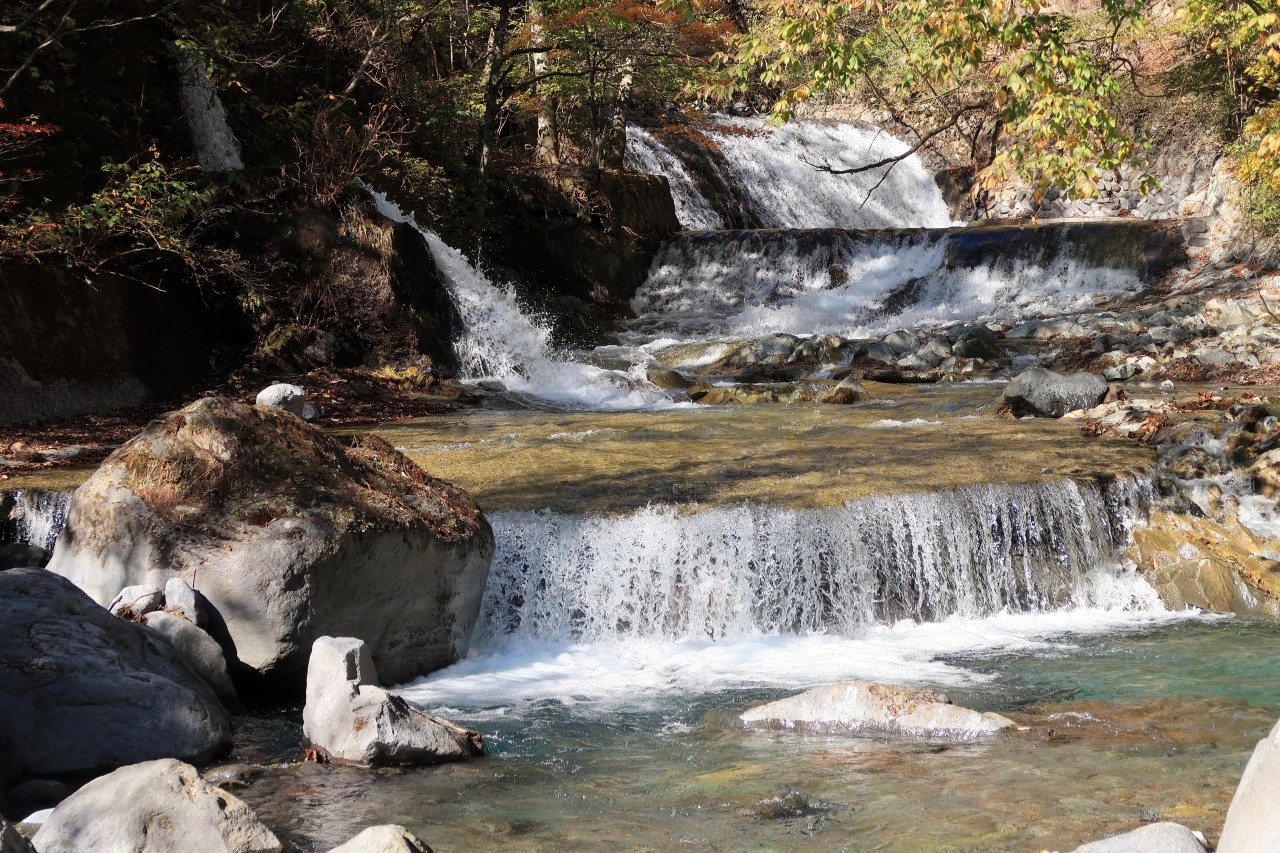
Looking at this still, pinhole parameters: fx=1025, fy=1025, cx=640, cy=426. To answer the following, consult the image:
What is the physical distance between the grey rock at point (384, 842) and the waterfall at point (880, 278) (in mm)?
15222

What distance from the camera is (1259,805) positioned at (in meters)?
2.28

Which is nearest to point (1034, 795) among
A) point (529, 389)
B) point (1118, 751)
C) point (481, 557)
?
point (1118, 751)

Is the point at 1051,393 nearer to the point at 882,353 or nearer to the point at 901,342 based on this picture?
the point at 882,353

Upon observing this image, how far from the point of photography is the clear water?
10.9ft

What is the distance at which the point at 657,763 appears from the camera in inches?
168

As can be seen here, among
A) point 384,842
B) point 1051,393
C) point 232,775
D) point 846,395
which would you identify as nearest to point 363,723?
point 232,775

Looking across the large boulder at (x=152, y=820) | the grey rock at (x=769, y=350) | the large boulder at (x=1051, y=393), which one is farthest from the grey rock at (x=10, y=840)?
the grey rock at (x=769, y=350)

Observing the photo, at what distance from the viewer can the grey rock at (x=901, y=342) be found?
15141 millimetres

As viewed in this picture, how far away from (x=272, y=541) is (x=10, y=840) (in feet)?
8.87

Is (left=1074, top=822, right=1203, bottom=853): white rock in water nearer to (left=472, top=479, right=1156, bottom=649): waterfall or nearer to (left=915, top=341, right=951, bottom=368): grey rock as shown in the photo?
(left=472, top=479, right=1156, bottom=649): waterfall

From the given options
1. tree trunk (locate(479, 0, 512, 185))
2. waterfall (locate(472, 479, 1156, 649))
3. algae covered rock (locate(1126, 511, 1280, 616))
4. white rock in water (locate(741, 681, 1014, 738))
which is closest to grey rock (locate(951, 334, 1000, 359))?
algae covered rock (locate(1126, 511, 1280, 616))

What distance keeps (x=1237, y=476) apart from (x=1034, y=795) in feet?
19.7

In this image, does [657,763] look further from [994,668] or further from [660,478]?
[660,478]

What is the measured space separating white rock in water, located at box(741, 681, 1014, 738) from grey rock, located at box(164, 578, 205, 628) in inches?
106
